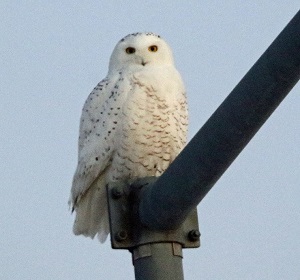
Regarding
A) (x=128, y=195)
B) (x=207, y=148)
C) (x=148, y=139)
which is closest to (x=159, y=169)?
(x=148, y=139)

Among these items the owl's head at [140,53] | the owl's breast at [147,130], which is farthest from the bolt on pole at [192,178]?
the owl's head at [140,53]

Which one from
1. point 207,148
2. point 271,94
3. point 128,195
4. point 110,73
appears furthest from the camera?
point 110,73

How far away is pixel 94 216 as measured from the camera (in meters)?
5.35

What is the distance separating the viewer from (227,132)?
211 centimetres

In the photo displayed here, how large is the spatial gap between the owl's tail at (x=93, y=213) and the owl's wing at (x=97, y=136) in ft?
0.23

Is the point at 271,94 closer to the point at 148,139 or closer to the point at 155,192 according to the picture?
the point at 155,192

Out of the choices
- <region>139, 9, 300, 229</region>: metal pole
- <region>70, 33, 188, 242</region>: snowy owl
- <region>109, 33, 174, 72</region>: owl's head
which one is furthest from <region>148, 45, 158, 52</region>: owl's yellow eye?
<region>139, 9, 300, 229</region>: metal pole

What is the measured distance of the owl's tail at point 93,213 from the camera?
17.3ft

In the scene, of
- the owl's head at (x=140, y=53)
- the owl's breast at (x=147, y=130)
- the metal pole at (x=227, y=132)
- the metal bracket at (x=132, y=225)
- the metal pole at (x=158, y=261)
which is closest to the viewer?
the metal pole at (x=227, y=132)

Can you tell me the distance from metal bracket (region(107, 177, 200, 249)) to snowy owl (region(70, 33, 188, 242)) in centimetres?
261

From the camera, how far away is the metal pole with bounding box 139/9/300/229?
6.49ft

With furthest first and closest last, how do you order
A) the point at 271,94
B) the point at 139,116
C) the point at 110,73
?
the point at 110,73 → the point at 139,116 → the point at 271,94

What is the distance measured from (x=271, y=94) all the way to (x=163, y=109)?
3.32 metres

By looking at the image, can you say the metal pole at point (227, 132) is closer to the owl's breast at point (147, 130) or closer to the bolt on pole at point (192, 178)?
the bolt on pole at point (192, 178)
